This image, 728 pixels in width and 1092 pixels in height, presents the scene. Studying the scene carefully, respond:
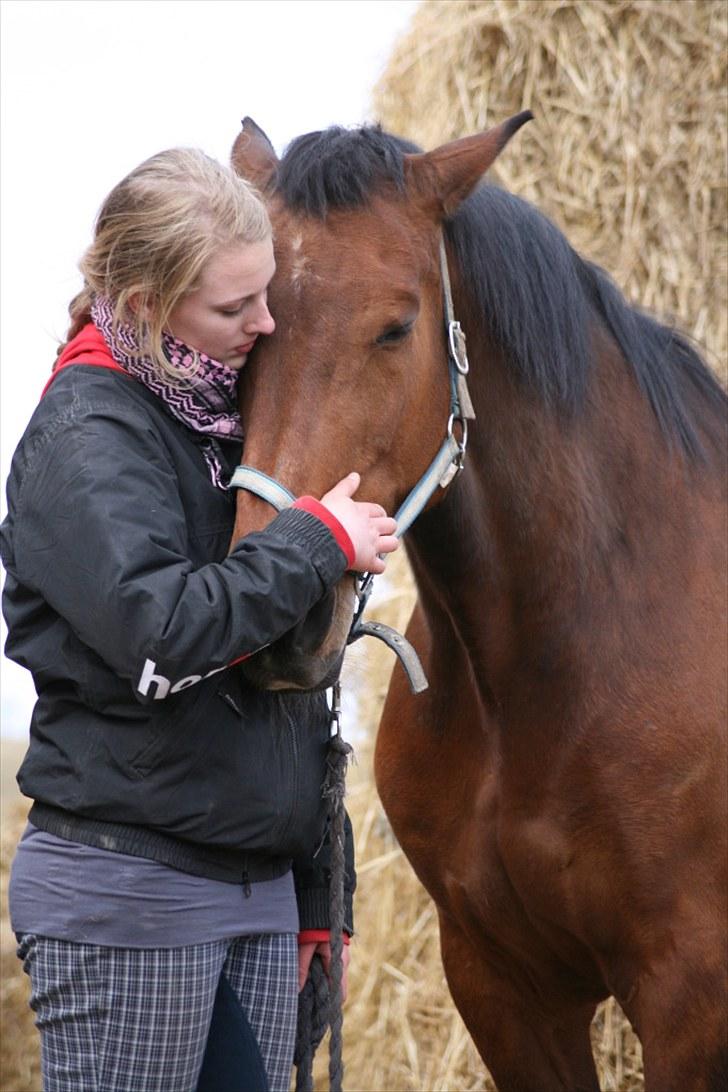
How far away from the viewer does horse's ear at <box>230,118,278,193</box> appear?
213 cm

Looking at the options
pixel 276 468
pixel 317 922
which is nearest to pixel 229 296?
pixel 276 468

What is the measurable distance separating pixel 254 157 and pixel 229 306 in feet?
1.56

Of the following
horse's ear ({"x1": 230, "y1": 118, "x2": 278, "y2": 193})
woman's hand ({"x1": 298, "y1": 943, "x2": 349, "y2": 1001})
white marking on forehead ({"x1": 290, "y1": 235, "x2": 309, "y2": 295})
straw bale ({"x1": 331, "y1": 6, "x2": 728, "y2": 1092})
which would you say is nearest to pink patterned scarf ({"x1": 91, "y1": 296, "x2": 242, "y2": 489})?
white marking on forehead ({"x1": 290, "y1": 235, "x2": 309, "y2": 295})

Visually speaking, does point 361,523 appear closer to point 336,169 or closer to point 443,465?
point 443,465

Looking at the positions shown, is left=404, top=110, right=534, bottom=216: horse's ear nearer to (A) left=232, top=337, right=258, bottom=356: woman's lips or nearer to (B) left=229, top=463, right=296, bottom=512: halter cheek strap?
(A) left=232, top=337, right=258, bottom=356: woman's lips

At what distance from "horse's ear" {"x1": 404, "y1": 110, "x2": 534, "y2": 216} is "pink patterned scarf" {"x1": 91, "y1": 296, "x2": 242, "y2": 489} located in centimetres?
42

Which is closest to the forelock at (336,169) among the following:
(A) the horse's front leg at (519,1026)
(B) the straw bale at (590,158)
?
(A) the horse's front leg at (519,1026)

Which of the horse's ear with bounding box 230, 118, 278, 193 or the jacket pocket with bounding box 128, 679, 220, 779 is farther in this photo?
the horse's ear with bounding box 230, 118, 278, 193

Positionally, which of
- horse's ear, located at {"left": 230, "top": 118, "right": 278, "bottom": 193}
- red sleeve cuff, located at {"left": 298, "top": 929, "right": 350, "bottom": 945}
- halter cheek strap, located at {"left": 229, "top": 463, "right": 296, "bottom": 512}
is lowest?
red sleeve cuff, located at {"left": 298, "top": 929, "right": 350, "bottom": 945}

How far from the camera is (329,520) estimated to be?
1767mm

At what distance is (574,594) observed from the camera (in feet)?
7.54

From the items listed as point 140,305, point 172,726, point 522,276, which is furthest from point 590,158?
point 172,726

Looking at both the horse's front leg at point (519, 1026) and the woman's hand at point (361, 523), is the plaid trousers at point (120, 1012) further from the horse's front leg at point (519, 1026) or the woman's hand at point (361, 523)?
the horse's front leg at point (519, 1026)

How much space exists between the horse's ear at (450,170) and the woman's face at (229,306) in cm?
31
